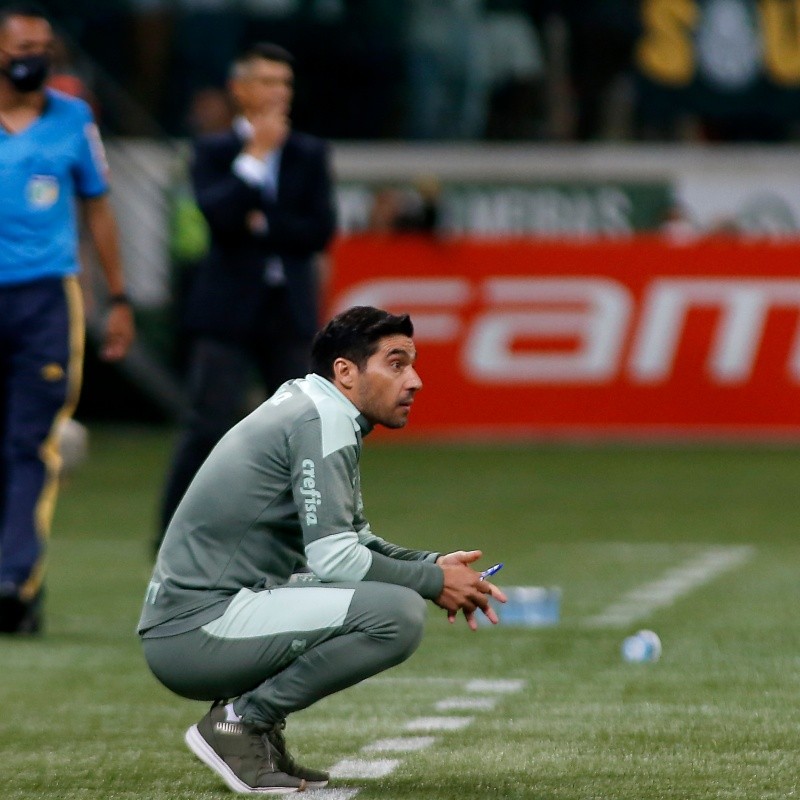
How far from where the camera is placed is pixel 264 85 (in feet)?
29.2

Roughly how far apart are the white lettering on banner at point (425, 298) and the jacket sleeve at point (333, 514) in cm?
1203

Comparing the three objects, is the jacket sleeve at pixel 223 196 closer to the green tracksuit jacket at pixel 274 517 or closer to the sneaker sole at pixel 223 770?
the green tracksuit jacket at pixel 274 517

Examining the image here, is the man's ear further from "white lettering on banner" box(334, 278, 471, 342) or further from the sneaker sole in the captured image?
"white lettering on banner" box(334, 278, 471, 342)

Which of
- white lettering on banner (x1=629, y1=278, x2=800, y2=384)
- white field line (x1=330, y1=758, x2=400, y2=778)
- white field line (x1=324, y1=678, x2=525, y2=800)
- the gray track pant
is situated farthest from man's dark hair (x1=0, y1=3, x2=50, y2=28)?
white lettering on banner (x1=629, y1=278, x2=800, y2=384)

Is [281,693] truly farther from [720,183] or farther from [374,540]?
[720,183]

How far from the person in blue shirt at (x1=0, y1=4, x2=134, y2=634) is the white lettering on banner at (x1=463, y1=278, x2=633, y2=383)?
939 centimetres

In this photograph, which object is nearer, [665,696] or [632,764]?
[632,764]

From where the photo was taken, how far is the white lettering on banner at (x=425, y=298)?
17.2 m

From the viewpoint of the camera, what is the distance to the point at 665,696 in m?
6.42

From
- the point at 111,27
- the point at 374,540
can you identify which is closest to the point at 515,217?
the point at 111,27

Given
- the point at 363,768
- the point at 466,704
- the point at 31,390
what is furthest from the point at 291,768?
the point at 31,390

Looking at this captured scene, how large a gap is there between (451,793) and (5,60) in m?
3.86

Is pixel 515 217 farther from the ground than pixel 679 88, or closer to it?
closer to it

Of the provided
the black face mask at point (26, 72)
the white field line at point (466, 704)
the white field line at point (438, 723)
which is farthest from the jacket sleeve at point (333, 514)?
the black face mask at point (26, 72)
